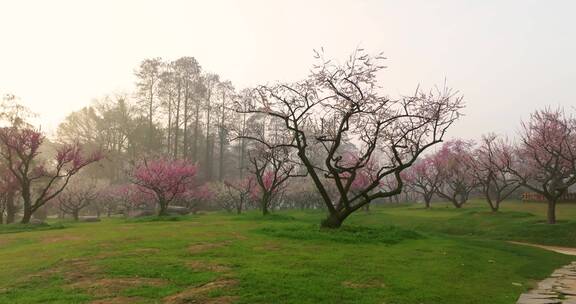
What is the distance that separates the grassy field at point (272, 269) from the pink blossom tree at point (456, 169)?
91.3 feet

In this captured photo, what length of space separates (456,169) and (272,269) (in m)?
39.6

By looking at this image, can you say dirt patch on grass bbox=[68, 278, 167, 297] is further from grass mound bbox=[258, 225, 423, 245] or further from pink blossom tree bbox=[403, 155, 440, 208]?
pink blossom tree bbox=[403, 155, 440, 208]

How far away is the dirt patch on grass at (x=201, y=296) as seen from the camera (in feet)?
23.4

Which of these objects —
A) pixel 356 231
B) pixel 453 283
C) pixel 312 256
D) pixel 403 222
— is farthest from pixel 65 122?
pixel 453 283

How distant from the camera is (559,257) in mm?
15969

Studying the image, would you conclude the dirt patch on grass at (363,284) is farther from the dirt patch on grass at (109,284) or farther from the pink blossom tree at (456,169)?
the pink blossom tree at (456,169)

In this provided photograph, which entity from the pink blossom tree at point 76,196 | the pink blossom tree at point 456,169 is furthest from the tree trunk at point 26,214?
the pink blossom tree at point 456,169

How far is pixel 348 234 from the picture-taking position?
16.5 m

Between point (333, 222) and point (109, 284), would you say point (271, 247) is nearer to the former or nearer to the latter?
point (333, 222)

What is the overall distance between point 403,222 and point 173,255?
22.5 metres

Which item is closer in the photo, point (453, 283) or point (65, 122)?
point (453, 283)

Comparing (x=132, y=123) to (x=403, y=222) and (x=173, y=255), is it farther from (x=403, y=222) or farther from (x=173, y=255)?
(x=173, y=255)

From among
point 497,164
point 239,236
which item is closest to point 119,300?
point 239,236

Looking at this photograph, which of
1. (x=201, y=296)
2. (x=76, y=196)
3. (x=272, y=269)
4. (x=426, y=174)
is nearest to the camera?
(x=201, y=296)
